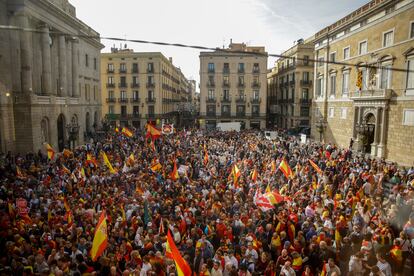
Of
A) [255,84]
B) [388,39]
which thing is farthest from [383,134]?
[255,84]

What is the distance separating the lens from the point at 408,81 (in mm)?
21297

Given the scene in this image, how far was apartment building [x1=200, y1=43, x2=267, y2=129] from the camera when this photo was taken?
5481cm

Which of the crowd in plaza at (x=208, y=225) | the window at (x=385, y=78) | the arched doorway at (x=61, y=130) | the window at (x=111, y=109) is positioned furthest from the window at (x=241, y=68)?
the crowd in plaza at (x=208, y=225)

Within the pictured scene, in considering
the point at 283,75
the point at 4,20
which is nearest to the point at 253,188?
the point at 4,20

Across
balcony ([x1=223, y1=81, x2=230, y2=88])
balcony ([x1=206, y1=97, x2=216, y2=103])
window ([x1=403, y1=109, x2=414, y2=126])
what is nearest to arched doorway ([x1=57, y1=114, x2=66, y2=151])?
balcony ([x1=206, y1=97, x2=216, y2=103])

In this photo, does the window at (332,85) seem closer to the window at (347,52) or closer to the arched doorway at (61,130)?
the window at (347,52)

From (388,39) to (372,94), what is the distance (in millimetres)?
4317

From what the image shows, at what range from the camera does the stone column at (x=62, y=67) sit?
31.1 m

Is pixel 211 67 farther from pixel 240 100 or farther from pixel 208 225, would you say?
pixel 208 225

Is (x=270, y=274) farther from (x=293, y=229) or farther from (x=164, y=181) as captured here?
(x=164, y=181)

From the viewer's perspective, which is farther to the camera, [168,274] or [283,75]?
[283,75]

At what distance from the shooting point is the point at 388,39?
924 inches

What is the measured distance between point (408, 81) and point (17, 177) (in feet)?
83.3

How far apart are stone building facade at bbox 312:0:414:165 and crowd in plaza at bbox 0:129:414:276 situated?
769 centimetres
